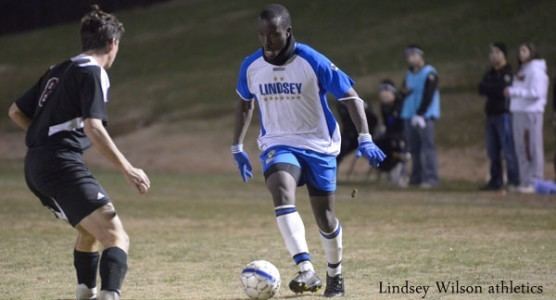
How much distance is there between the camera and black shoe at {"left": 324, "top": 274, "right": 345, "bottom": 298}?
28.6 feet

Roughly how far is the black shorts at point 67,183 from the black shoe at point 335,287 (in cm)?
214

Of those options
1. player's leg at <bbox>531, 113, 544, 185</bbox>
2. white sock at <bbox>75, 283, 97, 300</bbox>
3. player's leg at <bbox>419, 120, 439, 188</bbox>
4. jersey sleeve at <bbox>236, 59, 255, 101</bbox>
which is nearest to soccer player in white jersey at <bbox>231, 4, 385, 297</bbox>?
jersey sleeve at <bbox>236, 59, 255, 101</bbox>

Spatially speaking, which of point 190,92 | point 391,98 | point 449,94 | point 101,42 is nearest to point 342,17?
point 190,92

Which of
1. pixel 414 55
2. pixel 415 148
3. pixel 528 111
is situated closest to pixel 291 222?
pixel 528 111

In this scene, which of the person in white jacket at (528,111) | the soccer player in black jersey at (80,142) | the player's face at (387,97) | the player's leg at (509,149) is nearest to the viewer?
the soccer player in black jersey at (80,142)

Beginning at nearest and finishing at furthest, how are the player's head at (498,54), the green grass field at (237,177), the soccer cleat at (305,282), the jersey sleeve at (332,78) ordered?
the soccer cleat at (305,282) < the jersey sleeve at (332,78) < the green grass field at (237,177) < the player's head at (498,54)

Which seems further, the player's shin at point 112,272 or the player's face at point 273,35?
the player's face at point 273,35

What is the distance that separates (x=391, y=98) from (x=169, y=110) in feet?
44.8

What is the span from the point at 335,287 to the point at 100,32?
9.08 feet

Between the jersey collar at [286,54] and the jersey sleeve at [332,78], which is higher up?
the jersey collar at [286,54]

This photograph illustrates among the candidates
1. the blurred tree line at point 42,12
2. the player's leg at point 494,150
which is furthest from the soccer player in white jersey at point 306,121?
the blurred tree line at point 42,12

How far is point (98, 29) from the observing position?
24.2 feet

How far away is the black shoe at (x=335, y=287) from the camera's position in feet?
28.6

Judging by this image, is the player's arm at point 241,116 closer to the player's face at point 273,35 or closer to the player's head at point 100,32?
the player's face at point 273,35
